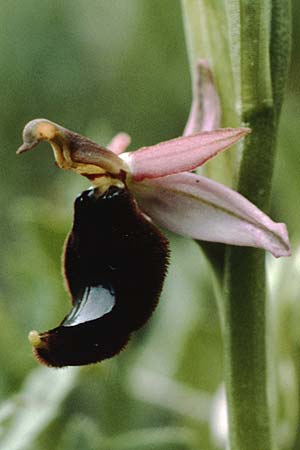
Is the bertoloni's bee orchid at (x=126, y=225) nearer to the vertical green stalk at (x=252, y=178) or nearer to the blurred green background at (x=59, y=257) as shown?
the vertical green stalk at (x=252, y=178)

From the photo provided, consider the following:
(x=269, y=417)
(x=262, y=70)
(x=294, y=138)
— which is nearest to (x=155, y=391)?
(x=294, y=138)

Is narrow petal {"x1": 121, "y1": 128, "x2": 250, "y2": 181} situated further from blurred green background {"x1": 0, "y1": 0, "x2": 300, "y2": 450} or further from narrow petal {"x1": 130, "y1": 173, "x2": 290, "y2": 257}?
blurred green background {"x1": 0, "y1": 0, "x2": 300, "y2": 450}

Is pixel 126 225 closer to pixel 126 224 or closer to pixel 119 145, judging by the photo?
pixel 126 224

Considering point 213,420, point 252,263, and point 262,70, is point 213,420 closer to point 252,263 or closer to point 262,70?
point 252,263

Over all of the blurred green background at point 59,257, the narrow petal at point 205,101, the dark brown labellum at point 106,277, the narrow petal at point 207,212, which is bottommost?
the blurred green background at point 59,257

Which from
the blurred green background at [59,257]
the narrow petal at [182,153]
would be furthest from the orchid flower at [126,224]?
the blurred green background at [59,257]

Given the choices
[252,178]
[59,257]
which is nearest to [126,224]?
[252,178]

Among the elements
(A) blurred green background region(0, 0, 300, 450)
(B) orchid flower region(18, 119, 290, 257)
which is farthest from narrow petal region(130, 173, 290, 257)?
(A) blurred green background region(0, 0, 300, 450)
